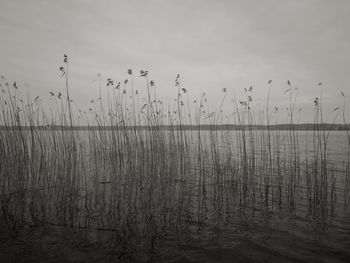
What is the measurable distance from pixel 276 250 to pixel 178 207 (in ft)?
5.72

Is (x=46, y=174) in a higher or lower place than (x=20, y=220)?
higher

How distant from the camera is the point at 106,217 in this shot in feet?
13.9

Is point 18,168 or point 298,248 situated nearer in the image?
point 298,248

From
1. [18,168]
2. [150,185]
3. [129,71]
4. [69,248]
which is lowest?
[69,248]


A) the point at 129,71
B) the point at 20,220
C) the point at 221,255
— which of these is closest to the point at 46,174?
the point at 20,220

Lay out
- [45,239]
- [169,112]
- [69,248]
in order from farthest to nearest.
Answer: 1. [169,112]
2. [45,239]
3. [69,248]

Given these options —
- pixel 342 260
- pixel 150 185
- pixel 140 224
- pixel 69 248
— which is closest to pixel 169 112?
pixel 150 185

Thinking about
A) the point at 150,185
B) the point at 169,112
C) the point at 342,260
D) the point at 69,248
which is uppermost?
the point at 169,112

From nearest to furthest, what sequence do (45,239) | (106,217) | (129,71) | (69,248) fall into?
(69,248), (45,239), (106,217), (129,71)

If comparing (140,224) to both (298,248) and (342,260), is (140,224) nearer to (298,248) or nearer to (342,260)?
(298,248)

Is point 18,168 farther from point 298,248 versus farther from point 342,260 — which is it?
point 342,260

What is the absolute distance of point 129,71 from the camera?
4555 mm

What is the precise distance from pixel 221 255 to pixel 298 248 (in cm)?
113

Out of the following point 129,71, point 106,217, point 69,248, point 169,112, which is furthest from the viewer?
point 169,112
